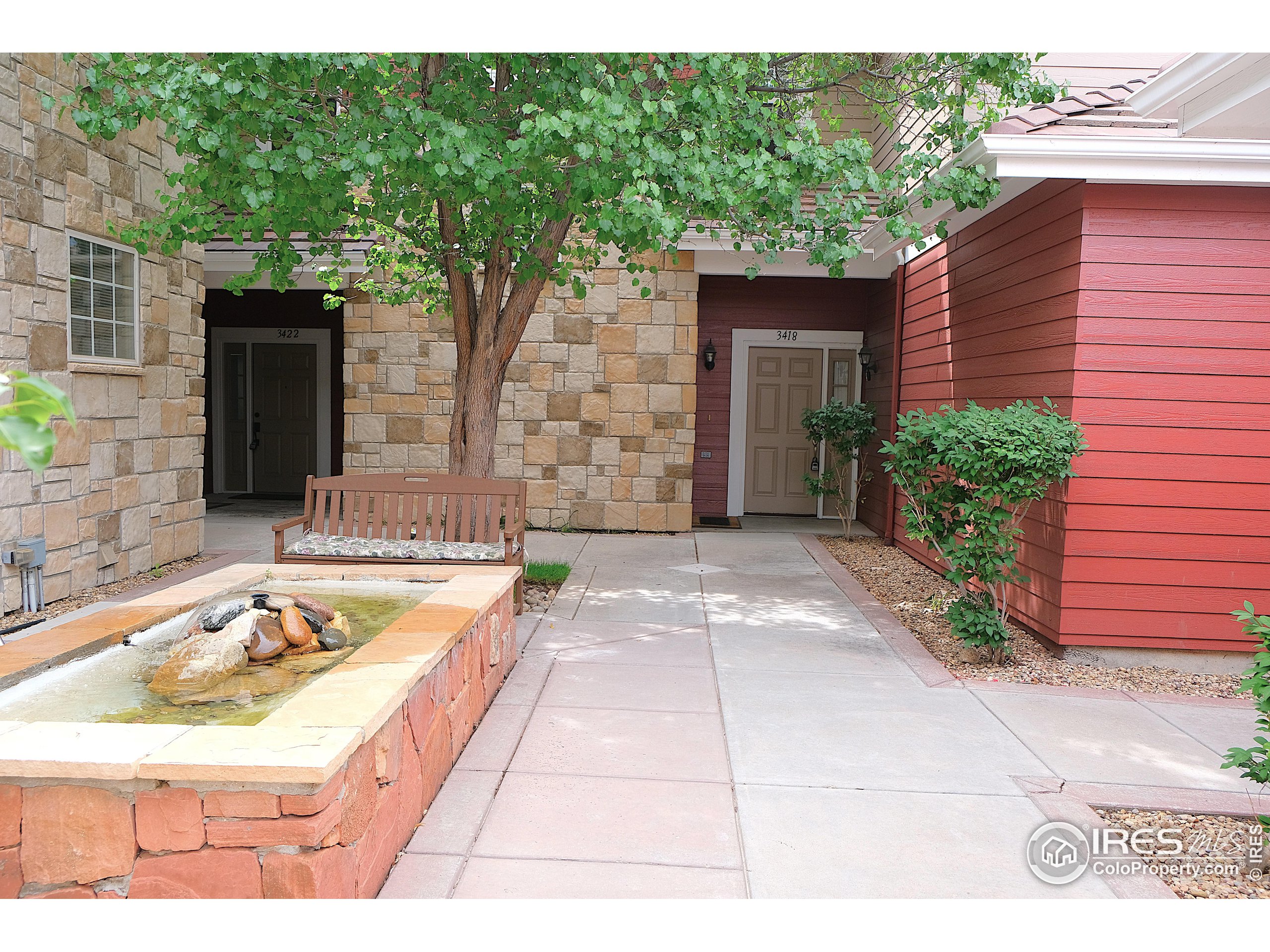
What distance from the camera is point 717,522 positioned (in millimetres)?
10797

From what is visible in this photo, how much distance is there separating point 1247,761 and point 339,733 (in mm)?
2443

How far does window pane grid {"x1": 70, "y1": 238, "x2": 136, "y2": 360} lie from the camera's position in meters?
6.01

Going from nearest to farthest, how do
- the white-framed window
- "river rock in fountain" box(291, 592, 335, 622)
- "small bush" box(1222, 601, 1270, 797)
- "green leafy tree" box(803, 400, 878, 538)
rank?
"small bush" box(1222, 601, 1270, 797) < "river rock in fountain" box(291, 592, 335, 622) < the white-framed window < "green leafy tree" box(803, 400, 878, 538)

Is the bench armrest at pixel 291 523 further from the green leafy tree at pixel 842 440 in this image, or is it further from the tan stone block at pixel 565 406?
the green leafy tree at pixel 842 440

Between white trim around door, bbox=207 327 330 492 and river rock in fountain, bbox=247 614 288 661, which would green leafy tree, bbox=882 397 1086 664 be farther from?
white trim around door, bbox=207 327 330 492

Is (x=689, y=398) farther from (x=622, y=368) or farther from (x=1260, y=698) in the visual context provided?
(x=1260, y=698)

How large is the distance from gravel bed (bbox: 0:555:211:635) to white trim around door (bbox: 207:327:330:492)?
182 inches

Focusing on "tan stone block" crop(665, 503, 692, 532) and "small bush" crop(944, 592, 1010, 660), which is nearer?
"small bush" crop(944, 592, 1010, 660)

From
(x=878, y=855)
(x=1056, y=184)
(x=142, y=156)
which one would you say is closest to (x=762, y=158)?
(x=1056, y=184)

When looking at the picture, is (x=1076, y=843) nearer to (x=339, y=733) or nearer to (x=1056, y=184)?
(x=339, y=733)

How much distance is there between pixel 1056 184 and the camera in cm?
522

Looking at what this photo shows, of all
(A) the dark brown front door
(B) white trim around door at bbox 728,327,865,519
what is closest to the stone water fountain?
(B) white trim around door at bbox 728,327,865,519

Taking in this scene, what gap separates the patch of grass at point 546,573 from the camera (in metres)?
6.82

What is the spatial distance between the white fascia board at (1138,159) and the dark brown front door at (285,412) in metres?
9.27
